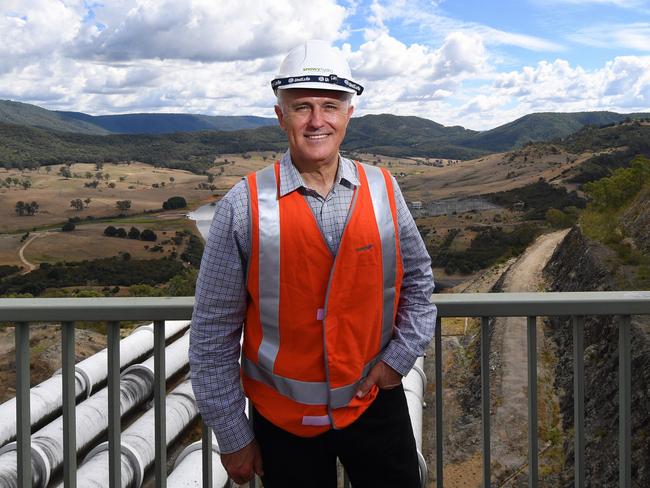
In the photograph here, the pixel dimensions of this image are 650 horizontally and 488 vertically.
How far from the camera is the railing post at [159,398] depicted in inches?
112

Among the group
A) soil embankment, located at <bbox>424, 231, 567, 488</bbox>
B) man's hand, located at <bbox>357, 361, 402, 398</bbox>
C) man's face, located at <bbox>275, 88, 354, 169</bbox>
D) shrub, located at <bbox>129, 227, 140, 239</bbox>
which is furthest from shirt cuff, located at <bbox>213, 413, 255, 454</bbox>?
shrub, located at <bbox>129, 227, 140, 239</bbox>

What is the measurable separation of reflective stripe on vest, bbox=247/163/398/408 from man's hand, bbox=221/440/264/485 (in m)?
0.25

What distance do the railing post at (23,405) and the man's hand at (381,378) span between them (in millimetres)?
1507

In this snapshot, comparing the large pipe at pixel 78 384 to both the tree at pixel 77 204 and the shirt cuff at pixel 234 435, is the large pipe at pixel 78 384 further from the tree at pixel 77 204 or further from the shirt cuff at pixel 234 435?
the tree at pixel 77 204

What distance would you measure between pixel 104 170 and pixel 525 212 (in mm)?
92212

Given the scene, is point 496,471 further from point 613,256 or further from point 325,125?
point 325,125

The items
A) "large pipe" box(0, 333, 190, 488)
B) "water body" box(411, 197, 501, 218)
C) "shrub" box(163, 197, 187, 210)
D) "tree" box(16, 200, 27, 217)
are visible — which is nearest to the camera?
"large pipe" box(0, 333, 190, 488)

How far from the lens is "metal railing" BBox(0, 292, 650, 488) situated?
2.79 metres

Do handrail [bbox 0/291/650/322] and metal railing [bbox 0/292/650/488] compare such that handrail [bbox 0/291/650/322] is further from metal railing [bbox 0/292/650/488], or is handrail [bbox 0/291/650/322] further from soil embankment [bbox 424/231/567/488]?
soil embankment [bbox 424/231/567/488]

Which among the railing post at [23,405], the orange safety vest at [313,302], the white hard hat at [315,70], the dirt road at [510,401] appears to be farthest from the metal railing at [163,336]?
the dirt road at [510,401]

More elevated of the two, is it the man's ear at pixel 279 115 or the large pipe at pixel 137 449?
the man's ear at pixel 279 115

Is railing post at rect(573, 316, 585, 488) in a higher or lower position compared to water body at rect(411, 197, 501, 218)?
lower

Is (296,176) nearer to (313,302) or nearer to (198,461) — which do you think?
(313,302)

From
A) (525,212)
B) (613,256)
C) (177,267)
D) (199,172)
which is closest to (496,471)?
(613,256)
